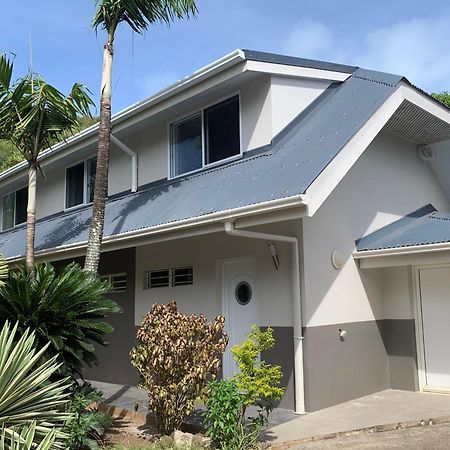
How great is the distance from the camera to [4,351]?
565 centimetres

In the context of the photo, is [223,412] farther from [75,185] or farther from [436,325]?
[75,185]

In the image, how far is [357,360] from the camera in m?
8.86

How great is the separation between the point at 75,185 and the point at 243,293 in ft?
25.0

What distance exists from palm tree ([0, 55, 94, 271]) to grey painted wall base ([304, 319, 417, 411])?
4.95 m

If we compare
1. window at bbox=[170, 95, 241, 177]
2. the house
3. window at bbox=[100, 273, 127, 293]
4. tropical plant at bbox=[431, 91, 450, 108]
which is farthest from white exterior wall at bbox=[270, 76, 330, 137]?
tropical plant at bbox=[431, 91, 450, 108]

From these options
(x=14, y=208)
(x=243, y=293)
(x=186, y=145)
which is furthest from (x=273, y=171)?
(x=14, y=208)

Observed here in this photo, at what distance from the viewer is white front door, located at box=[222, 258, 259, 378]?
912cm

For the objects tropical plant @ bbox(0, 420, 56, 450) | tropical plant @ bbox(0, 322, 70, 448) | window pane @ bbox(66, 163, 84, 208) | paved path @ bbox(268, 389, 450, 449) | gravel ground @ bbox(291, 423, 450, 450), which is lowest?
gravel ground @ bbox(291, 423, 450, 450)

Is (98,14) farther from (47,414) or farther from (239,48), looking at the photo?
(47,414)

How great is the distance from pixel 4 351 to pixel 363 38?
11546 millimetres

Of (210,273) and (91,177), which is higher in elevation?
(91,177)

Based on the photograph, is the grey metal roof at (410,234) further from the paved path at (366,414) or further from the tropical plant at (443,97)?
the tropical plant at (443,97)

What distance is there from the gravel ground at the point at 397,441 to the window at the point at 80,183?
975 centimetres

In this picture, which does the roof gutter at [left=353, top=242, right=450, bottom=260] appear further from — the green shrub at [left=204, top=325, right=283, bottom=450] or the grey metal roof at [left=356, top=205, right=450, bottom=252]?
the green shrub at [left=204, top=325, right=283, bottom=450]
